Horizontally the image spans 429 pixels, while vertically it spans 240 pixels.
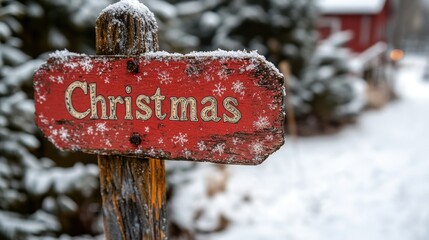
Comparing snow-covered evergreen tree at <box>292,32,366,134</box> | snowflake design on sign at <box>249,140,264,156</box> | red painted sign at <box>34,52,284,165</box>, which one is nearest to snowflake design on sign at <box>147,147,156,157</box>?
red painted sign at <box>34,52,284,165</box>

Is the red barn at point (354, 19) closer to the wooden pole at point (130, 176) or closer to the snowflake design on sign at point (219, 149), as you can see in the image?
the wooden pole at point (130, 176)

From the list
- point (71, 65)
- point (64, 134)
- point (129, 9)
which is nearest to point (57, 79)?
point (71, 65)

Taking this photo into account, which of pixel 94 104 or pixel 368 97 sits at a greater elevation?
pixel 94 104

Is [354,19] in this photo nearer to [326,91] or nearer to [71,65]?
[326,91]

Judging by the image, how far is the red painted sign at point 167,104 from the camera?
1161 millimetres

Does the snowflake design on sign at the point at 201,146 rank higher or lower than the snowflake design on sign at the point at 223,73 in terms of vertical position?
lower

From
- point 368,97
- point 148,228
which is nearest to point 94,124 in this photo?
point 148,228

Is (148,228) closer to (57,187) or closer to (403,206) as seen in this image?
(57,187)

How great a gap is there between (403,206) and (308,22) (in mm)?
4777

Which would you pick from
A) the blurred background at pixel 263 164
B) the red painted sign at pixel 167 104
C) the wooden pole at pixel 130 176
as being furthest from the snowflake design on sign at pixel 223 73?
the blurred background at pixel 263 164

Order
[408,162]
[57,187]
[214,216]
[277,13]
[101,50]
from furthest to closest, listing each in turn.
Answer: [277,13]
[408,162]
[214,216]
[57,187]
[101,50]

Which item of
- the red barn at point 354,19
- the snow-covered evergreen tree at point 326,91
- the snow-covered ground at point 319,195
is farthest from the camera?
the red barn at point 354,19

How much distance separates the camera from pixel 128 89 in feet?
4.11

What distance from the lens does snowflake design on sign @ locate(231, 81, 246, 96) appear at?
45.7 inches
